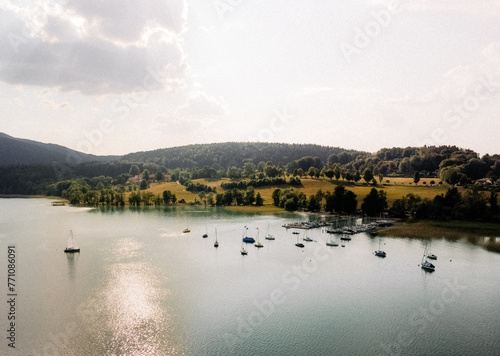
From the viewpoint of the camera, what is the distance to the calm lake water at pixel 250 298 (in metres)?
36.2

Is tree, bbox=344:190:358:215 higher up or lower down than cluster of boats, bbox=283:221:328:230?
higher up

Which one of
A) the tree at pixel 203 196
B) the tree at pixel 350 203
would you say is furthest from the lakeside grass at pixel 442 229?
the tree at pixel 203 196

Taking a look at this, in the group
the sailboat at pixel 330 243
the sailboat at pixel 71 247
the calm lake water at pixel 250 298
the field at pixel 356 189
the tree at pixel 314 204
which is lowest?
the calm lake water at pixel 250 298

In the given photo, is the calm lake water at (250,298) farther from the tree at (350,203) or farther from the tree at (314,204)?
the tree at (314,204)

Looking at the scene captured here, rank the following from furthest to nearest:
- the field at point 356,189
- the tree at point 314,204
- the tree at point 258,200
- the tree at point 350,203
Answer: the tree at point 258,200, the tree at point 314,204, the field at point 356,189, the tree at point 350,203

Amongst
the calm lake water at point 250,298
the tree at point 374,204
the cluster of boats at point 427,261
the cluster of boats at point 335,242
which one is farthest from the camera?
the tree at point 374,204

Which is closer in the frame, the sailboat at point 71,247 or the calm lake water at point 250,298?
the calm lake water at point 250,298

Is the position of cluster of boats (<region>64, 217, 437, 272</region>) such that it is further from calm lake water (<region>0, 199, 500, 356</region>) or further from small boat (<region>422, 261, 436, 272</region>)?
calm lake water (<region>0, 199, 500, 356</region>)

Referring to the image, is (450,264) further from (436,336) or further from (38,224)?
(38,224)

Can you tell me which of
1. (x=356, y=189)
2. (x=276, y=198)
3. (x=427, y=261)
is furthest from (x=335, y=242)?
(x=356, y=189)

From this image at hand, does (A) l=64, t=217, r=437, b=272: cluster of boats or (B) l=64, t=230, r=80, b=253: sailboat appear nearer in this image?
(A) l=64, t=217, r=437, b=272: cluster of boats

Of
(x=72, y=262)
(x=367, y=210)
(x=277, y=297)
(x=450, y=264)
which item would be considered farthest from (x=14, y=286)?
(x=367, y=210)

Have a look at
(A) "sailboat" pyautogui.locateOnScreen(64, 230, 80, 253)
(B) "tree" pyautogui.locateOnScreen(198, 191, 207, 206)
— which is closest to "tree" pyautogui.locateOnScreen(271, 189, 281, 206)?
(B) "tree" pyautogui.locateOnScreen(198, 191, 207, 206)

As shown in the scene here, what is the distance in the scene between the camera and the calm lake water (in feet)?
119
